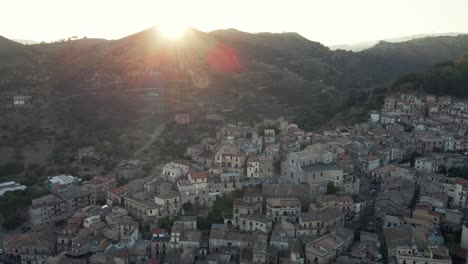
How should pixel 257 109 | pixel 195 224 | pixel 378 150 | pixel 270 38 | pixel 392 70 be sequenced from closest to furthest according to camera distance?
pixel 195 224
pixel 378 150
pixel 257 109
pixel 392 70
pixel 270 38

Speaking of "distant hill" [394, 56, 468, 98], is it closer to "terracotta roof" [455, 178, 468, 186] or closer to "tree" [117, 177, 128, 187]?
"terracotta roof" [455, 178, 468, 186]

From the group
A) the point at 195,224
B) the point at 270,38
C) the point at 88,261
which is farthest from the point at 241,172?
the point at 270,38

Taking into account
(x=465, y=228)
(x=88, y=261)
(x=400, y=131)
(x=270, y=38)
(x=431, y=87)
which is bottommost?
(x=88, y=261)

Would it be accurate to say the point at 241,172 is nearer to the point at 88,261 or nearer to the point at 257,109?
the point at 88,261

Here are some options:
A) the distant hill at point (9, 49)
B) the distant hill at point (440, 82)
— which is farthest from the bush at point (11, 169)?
the distant hill at point (440, 82)

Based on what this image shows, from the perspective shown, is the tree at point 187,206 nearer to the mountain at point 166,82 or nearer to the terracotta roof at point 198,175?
the terracotta roof at point 198,175

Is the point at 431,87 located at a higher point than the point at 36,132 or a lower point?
higher

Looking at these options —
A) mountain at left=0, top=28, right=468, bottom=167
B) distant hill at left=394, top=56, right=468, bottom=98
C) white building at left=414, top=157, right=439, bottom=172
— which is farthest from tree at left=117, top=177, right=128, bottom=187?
distant hill at left=394, top=56, right=468, bottom=98

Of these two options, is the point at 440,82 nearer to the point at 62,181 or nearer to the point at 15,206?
the point at 62,181
